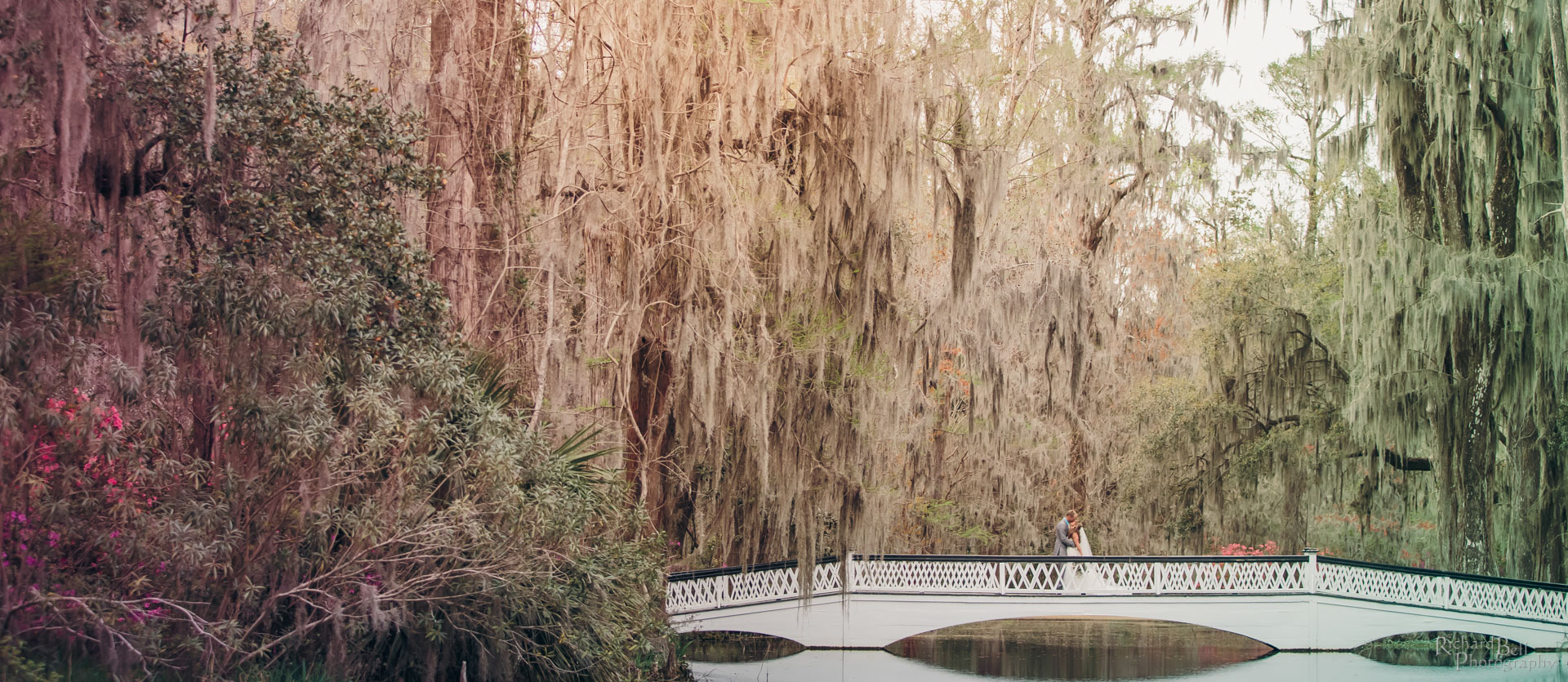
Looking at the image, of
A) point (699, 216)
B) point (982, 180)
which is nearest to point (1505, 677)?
point (982, 180)

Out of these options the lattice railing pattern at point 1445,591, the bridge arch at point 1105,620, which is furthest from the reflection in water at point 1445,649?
the bridge arch at point 1105,620

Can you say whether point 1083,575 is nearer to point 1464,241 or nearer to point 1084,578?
point 1084,578

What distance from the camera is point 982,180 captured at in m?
10.7

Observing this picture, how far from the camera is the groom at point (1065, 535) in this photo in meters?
15.8

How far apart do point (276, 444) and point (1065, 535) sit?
12235mm

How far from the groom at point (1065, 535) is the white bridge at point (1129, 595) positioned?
0.27m

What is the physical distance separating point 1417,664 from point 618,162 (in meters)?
13.4

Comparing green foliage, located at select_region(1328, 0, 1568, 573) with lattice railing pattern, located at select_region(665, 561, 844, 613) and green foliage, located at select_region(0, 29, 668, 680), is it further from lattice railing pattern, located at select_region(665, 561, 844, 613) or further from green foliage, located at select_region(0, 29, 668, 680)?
green foliage, located at select_region(0, 29, 668, 680)

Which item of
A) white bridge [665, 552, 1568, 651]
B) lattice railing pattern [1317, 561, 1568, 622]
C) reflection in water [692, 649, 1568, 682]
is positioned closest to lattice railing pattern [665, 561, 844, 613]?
white bridge [665, 552, 1568, 651]

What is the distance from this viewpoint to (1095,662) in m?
16.7

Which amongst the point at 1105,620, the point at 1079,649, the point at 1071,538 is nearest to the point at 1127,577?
the point at 1071,538

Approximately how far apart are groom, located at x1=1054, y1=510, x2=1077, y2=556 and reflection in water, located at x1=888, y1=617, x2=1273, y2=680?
62.2 inches

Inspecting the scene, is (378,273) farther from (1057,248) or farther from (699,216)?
(1057,248)

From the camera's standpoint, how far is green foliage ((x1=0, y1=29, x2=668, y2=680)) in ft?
17.1
